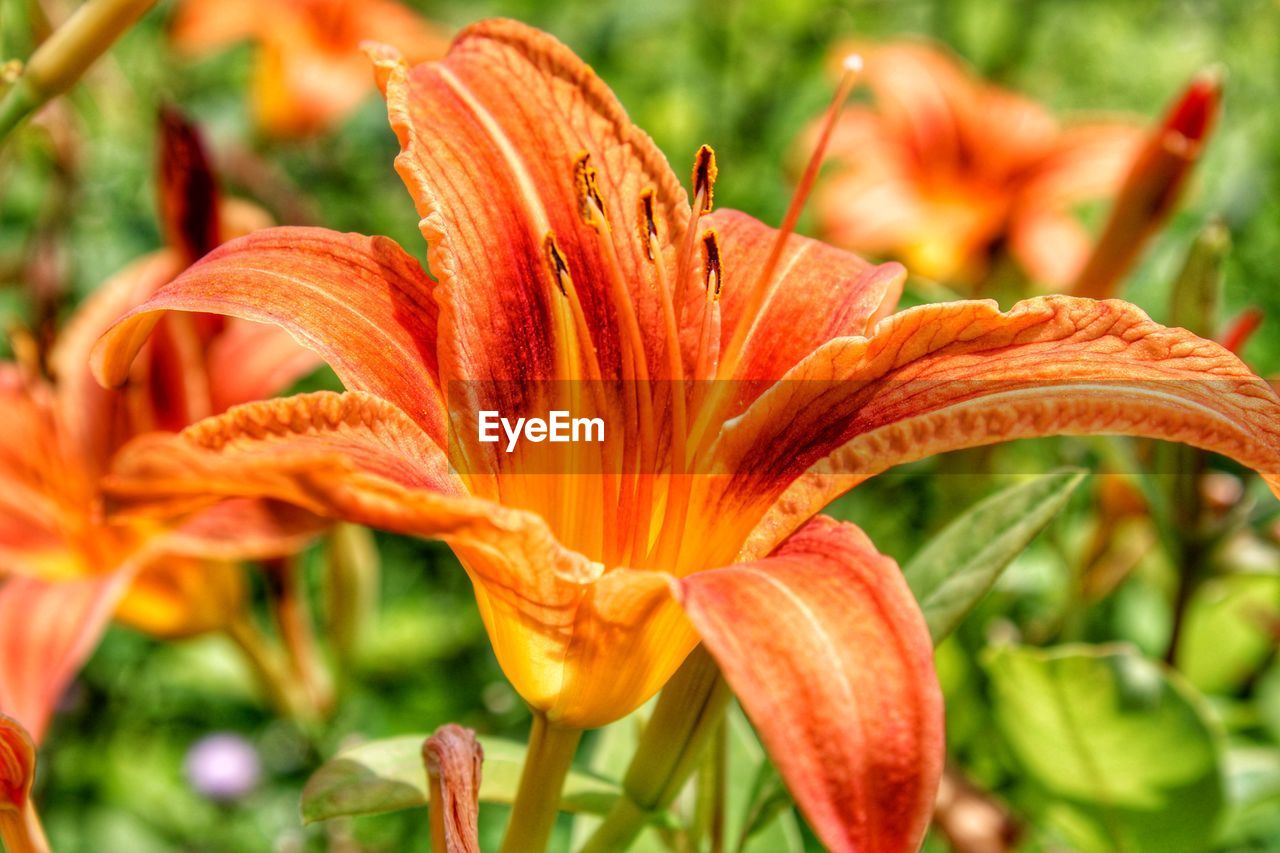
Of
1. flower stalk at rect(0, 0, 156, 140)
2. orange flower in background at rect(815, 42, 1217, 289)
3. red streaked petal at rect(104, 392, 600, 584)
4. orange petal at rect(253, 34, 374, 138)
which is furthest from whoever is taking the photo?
orange petal at rect(253, 34, 374, 138)

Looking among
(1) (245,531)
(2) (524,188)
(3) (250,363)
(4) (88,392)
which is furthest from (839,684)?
(4) (88,392)

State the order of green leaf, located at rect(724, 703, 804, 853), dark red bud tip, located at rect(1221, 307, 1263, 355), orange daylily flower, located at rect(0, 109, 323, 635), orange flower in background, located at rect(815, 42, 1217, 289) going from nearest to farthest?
1. green leaf, located at rect(724, 703, 804, 853)
2. dark red bud tip, located at rect(1221, 307, 1263, 355)
3. orange daylily flower, located at rect(0, 109, 323, 635)
4. orange flower in background, located at rect(815, 42, 1217, 289)

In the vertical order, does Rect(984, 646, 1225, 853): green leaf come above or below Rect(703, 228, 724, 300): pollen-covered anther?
below

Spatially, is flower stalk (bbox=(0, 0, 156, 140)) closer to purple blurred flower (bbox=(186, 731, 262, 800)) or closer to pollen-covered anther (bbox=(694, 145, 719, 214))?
pollen-covered anther (bbox=(694, 145, 719, 214))

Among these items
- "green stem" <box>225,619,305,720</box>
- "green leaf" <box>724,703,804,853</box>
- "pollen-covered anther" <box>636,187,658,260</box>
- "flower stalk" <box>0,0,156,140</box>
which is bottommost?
"green stem" <box>225,619,305,720</box>

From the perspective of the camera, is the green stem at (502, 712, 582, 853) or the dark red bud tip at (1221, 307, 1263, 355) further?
the dark red bud tip at (1221, 307, 1263, 355)

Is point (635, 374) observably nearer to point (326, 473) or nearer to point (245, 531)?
point (326, 473)

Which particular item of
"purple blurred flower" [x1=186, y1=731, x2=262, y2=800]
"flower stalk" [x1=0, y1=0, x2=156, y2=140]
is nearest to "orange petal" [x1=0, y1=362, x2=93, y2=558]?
"purple blurred flower" [x1=186, y1=731, x2=262, y2=800]

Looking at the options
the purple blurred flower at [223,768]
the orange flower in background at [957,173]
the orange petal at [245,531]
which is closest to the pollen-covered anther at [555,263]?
the orange petal at [245,531]
